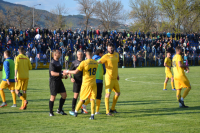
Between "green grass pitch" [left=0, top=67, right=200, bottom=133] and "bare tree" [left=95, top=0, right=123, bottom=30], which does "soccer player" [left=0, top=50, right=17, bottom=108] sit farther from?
"bare tree" [left=95, top=0, right=123, bottom=30]

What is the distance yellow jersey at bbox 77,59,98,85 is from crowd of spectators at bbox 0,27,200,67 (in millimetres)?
23162

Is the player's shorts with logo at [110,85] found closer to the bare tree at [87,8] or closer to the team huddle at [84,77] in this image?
the team huddle at [84,77]

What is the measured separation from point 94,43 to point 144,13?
1301 inches

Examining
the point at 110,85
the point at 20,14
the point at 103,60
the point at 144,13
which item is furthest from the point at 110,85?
the point at 20,14

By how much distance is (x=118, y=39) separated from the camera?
37.1m

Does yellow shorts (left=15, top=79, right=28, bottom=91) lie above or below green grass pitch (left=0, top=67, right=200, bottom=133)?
above

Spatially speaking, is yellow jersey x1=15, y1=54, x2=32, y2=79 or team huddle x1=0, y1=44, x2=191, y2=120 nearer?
team huddle x1=0, y1=44, x2=191, y2=120

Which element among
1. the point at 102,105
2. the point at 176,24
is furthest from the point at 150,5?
the point at 102,105

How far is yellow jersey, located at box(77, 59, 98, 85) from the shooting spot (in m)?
6.62

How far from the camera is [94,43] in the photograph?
Answer: 34688 millimetres

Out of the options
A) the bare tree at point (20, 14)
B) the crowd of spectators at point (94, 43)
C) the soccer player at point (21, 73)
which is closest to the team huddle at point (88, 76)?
the soccer player at point (21, 73)

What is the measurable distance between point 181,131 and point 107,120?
1928mm

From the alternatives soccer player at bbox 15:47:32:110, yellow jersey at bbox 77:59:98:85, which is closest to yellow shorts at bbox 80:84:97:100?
yellow jersey at bbox 77:59:98:85

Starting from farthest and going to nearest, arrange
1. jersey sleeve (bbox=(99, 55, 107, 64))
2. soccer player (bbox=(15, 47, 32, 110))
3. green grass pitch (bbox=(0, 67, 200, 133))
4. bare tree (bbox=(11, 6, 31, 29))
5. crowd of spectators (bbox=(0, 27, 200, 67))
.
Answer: bare tree (bbox=(11, 6, 31, 29)) < crowd of spectators (bbox=(0, 27, 200, 67)) < soccer player (bbox=(15, 47, 32, 110)) < jersey sleeve (bbox=(99, 55, 107, 64)) < green grass pitch (bbox=(0, 67, 200, 133))
